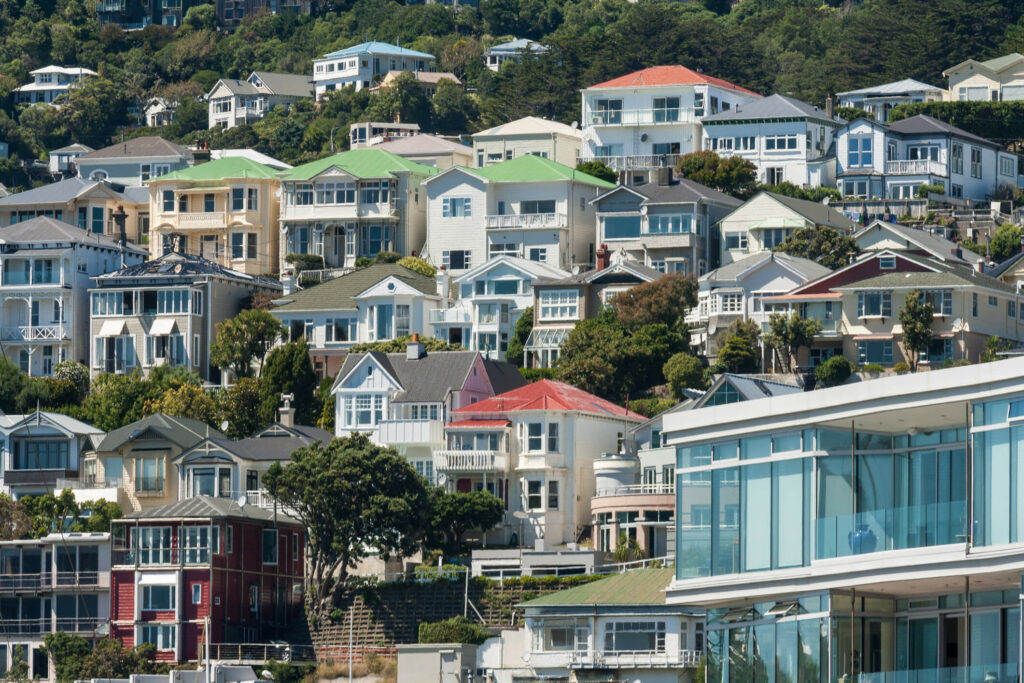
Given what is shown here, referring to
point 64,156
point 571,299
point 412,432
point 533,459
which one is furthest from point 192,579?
point 64,156

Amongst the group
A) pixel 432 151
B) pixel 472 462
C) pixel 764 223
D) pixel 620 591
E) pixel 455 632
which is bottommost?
pixel 455 632

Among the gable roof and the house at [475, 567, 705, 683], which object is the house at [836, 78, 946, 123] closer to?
the gable roof

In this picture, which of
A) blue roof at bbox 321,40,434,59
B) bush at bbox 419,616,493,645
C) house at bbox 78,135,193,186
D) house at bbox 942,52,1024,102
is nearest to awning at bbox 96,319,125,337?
house at bbox 78,135,193,186

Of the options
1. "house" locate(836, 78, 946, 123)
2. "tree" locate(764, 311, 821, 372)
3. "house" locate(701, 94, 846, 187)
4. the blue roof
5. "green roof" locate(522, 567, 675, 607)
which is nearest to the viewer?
"green roof" locate(522, 567, 675, 607)

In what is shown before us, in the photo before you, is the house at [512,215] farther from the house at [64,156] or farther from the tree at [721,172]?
the house at [64,156]

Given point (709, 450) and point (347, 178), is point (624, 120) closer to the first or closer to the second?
point (347, 178)

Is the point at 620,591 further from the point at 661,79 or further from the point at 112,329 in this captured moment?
the point at 661,79
